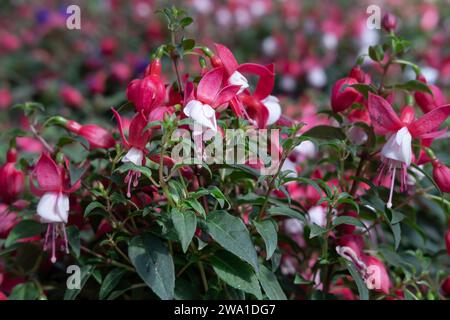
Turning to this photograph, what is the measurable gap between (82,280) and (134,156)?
234 mm

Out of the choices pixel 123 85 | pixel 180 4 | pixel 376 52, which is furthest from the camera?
pixel 180 4

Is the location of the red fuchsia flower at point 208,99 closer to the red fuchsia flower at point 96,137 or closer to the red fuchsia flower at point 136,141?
the red fuchsia flower at point 136,141

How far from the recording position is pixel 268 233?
991 mm

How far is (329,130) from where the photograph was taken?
1.16m

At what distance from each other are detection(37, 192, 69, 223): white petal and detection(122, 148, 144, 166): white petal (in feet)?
0.39

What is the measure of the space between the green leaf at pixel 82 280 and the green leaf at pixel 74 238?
39 mm

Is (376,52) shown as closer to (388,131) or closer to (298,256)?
(388,131)

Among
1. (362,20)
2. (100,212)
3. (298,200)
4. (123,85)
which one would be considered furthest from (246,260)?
(362,20)

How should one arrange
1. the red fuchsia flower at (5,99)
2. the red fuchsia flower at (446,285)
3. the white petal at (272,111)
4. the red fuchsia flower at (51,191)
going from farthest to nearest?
the red fuchsia flower at (5,99), the red fuchsia flower at (446,285), the white petal at (272,111), the red fuchsia flower at (51,191)

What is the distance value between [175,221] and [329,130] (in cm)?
38

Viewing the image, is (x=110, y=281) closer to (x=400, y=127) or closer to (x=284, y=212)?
(x=284, y=212)

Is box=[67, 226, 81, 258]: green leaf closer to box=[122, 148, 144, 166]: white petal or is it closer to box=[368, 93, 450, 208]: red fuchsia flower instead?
box=[122, 148, 144, 166]: white petal

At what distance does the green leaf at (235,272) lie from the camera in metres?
0.99

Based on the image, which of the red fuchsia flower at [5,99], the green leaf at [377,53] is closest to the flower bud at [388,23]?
the green leaf at [377,53]
